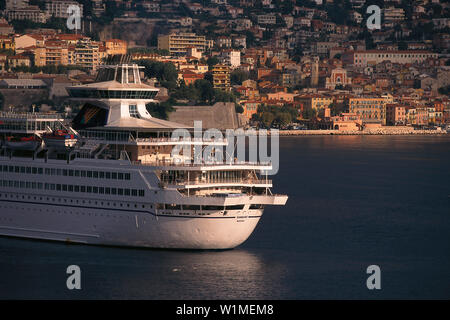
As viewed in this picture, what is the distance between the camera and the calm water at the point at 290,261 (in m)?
35.6

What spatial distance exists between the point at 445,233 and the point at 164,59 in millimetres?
116426

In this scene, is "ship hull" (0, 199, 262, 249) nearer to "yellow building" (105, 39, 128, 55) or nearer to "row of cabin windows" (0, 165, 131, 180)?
"row of cabin windows" (0, 165, 131, 180)

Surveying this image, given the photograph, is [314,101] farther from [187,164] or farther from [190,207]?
[190,207]

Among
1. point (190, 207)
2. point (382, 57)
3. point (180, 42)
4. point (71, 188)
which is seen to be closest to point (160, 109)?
point (180, 42)

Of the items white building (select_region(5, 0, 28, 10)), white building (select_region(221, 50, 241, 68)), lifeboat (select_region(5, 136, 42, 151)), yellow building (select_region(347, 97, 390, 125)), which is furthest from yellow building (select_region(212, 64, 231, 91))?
lifeboat (select_region(5, 136, 42, 151))

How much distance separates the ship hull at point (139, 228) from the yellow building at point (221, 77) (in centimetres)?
10646

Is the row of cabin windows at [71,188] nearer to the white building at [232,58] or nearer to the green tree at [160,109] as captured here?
the green tree at [160,109]

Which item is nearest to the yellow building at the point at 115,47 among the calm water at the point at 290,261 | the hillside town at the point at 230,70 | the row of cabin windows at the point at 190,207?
the hillside town at the point at 230,70

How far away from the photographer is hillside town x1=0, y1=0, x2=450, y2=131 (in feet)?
453

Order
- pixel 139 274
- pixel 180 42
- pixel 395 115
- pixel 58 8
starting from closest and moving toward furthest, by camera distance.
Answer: pixel 139 274
pixel 395 115
pixel 180 42
pixel 58 8

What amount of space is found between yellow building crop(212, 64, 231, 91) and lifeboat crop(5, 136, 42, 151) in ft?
343

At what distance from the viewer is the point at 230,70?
16500 centimetres

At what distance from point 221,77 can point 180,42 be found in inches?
1258
